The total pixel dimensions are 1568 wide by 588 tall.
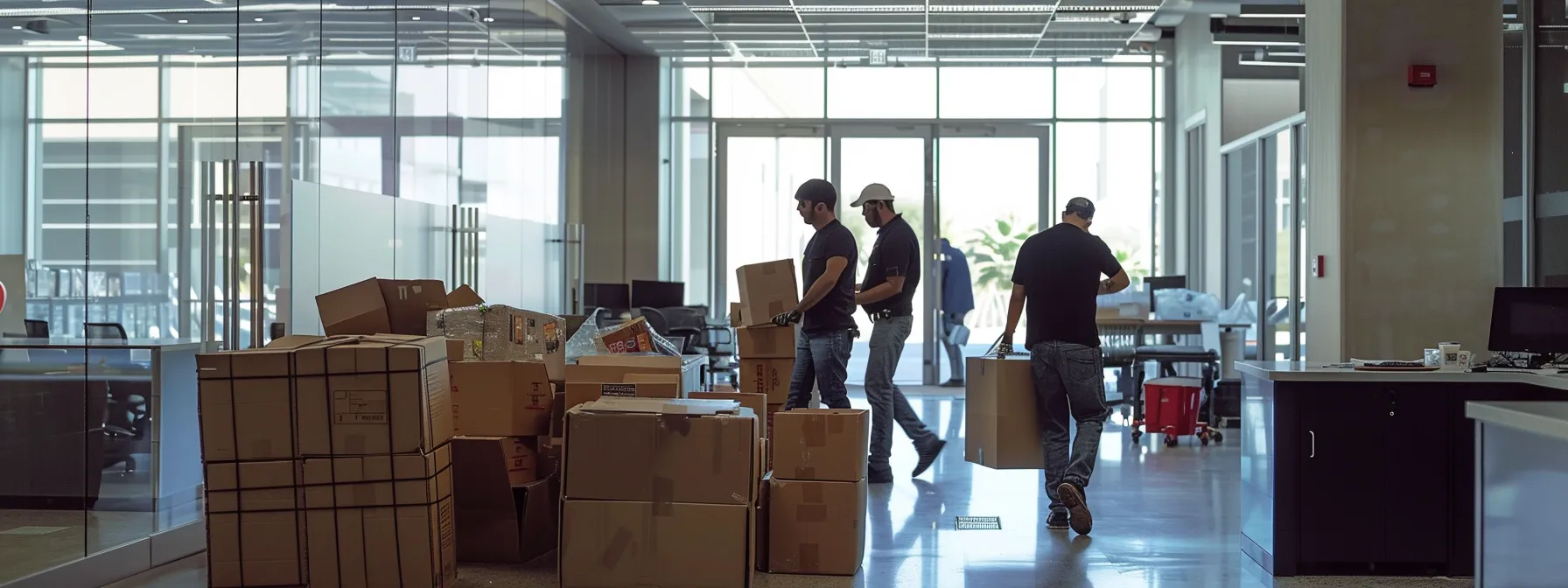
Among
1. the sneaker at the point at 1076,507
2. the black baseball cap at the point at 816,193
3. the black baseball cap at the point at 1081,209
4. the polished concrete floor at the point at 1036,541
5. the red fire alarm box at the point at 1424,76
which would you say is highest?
the red fire alarm box at the point at 1424,76

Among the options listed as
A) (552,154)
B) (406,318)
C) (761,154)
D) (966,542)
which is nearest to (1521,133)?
(966,542)

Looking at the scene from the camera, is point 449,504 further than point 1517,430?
Yes

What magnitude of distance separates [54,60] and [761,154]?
8.25 meters

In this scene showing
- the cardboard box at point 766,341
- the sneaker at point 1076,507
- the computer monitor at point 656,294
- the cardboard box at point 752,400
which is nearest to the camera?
the cardboard box at point 752,400

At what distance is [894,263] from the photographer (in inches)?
218

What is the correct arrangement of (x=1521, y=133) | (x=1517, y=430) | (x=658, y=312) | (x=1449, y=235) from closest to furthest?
(x=1517, y=430) < (x=1449, y=235) < (x=1521, y=133) < (x=658, y=312)

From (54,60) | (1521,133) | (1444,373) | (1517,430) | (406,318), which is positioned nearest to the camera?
(1517,430)

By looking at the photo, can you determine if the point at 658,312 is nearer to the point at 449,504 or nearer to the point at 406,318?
the point at 406,318

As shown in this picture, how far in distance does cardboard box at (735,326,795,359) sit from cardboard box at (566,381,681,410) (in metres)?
1.11

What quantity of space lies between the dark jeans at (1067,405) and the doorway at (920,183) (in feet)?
21.9

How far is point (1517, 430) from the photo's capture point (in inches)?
108

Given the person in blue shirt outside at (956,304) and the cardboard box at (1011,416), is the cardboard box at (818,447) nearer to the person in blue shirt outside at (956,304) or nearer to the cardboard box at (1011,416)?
the cardboard box at (1011,416)

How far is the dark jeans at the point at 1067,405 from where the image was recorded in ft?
15.5

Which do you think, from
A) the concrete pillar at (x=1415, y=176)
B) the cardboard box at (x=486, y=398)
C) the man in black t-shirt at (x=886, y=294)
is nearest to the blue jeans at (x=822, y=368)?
the man in black t-shirt at (x=886, y=294)
